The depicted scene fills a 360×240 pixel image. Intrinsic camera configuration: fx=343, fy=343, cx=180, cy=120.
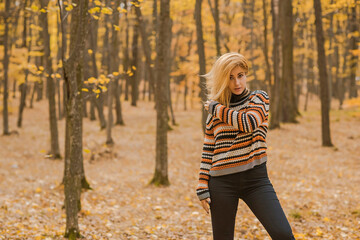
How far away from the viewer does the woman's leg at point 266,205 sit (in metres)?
2.61

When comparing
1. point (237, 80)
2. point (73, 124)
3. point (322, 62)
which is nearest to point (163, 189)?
point (73, 124)

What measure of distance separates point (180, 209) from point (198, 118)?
16775mm

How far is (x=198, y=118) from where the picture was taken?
24.4 m

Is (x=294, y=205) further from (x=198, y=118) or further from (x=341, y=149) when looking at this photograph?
(x=198, y=118)

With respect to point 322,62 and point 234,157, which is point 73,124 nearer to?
point 234,157

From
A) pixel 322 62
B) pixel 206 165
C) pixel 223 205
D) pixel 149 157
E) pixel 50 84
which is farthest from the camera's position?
pixel 149 157

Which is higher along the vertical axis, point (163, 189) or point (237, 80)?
point (237, 80)

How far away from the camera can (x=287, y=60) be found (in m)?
17.8

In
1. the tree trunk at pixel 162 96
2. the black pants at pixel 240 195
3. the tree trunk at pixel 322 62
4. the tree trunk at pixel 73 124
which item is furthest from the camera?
the tree trunk at pixel 322 62

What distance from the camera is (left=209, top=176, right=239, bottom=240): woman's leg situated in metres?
2.82

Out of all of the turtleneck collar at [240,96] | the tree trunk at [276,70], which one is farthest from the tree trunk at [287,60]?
the turtleneck collar at [240,96]

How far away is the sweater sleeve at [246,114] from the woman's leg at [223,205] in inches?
17.9

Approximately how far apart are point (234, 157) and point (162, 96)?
6.61 m

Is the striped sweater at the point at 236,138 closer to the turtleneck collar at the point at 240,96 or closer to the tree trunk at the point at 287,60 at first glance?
the turtleneck collar at the point at 240,96
